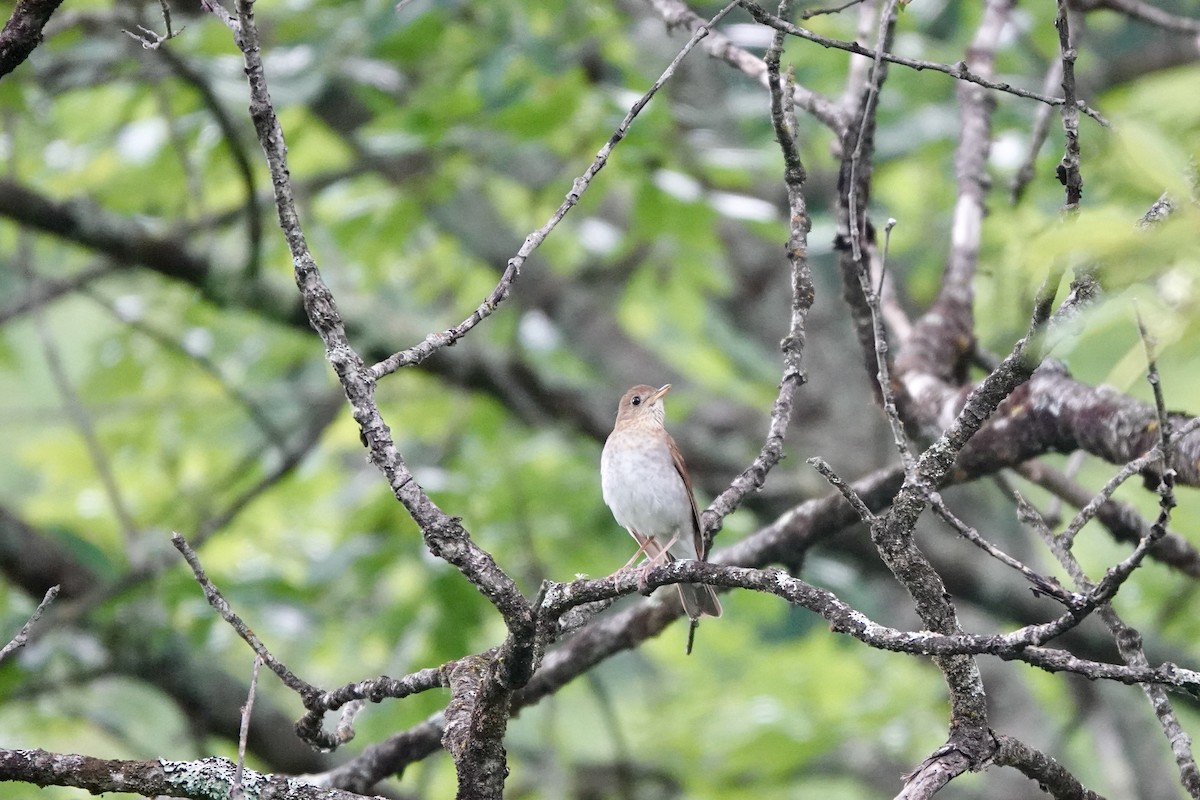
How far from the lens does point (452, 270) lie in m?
9.86

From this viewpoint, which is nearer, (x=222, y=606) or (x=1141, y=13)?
(x=222, y=606)

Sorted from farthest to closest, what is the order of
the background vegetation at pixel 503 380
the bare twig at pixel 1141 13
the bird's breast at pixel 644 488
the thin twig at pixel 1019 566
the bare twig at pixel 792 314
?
1. the background vegetation at pixel 503 380
2. the bird's breast at pixel 644 488
3. the bare twig at pixel 1141 13
4. the bare twig at pixel 792 314
5. the thin twig at pixel 1019 566

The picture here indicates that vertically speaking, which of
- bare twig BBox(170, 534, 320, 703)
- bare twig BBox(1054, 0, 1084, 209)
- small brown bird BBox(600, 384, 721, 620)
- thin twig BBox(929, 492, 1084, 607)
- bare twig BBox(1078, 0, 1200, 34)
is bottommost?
thin twig BBox(929, 492, 1084, 607)

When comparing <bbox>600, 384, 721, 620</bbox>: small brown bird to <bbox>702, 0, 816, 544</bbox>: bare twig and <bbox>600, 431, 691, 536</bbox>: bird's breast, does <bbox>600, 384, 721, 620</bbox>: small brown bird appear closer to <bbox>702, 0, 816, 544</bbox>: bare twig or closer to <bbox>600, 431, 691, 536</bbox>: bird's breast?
<bbox>600, 431, 691, 536</bbox>: bird's breast

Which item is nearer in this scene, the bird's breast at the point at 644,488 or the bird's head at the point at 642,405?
the bird's breast at the point at 644,488

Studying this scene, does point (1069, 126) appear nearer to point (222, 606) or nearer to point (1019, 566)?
point (1019, 566)

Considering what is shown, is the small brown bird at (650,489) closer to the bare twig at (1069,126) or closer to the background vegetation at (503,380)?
the background vegetation at (503,380)

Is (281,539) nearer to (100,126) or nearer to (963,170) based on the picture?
(100,126)

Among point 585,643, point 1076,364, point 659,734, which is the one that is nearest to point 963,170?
point 1076,364

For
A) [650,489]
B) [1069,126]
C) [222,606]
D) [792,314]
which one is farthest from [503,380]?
[1069,126]

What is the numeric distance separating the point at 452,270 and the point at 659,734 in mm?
4018

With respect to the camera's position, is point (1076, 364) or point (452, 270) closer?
point (1076, 364)

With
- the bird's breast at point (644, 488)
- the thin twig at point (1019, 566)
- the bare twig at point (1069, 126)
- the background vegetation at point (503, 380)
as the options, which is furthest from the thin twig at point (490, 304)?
the bird's breast at point (644, 488)

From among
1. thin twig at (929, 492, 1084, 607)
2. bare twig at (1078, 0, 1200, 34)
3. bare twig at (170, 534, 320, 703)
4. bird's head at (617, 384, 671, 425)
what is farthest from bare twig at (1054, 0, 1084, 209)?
bird's head at (617, 384, 671, 425)
